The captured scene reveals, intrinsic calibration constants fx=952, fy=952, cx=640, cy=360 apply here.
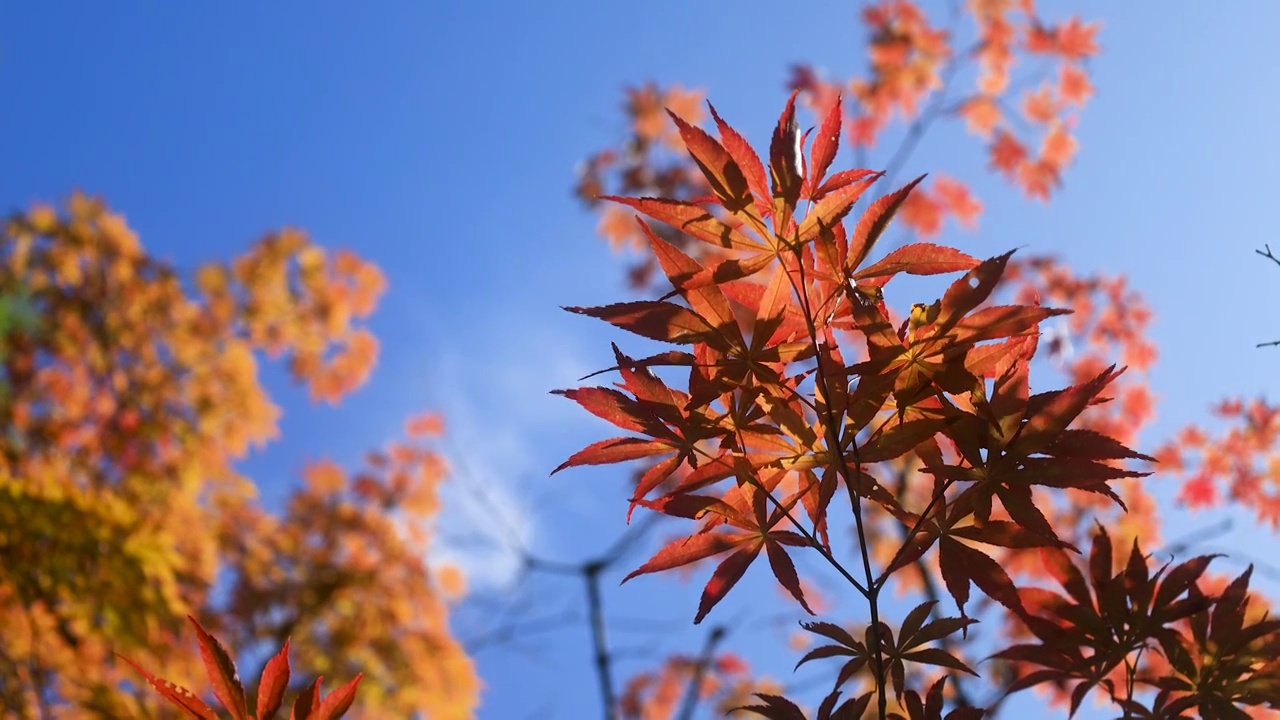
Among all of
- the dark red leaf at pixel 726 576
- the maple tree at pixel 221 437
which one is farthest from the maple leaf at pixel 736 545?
the maple tree at pixel 221 437

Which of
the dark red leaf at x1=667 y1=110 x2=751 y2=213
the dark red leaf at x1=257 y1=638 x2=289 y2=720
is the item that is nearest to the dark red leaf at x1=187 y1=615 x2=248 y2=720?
the dark red leaf at x1=257 y1=638 x2=289 y2=720

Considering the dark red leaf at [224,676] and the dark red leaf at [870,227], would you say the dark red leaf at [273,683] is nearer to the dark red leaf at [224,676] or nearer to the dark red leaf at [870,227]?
the dark red leaf at [224,676]

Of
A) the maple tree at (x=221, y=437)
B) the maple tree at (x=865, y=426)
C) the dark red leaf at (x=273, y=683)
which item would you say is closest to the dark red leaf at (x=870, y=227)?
the maple tree at (x=865, y=426)

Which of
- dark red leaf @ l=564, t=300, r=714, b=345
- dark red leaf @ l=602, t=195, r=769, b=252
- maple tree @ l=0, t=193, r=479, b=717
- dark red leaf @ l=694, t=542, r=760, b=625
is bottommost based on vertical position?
dark red leaf @ l=694, t=542, r=760, b=625

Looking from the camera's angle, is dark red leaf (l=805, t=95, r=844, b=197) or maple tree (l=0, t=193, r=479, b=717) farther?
maple tree (l=0, t=193, r=479, b=717)

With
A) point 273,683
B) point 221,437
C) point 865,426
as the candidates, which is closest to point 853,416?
point 865,426

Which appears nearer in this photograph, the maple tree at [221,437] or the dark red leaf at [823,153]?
the dark red leaf at [823,153]

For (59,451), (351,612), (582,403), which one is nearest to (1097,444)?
(582,403)

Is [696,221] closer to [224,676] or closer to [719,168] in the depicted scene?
[719,168]

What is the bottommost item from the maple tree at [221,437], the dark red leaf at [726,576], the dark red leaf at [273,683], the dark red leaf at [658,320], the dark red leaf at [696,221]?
the dark red leaf at [273,683]

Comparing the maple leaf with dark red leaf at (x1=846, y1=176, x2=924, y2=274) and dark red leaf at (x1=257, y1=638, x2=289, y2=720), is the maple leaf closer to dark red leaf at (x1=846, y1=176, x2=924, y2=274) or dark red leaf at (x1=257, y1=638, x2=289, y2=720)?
dark red leaf at (x1=846, y1=176, x2=924, y2=274)

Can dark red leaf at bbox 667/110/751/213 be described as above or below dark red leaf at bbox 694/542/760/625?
above

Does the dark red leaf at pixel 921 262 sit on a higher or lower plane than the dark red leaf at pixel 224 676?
higher

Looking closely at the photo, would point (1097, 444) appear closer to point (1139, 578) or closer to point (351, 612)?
point (1139, 578)
